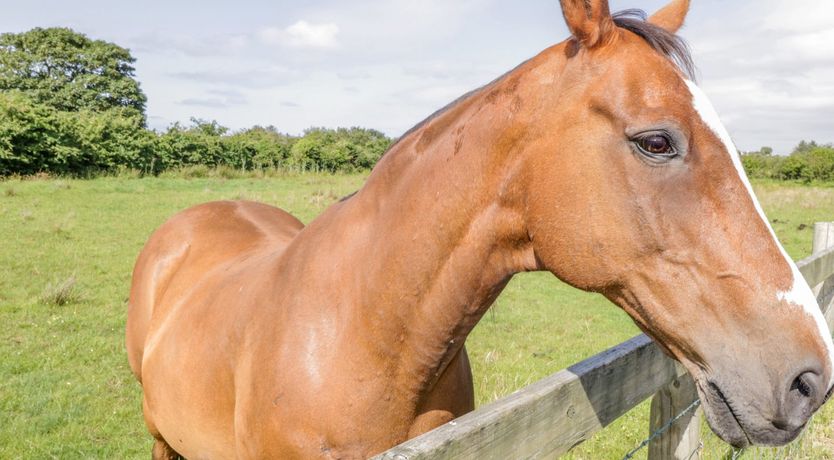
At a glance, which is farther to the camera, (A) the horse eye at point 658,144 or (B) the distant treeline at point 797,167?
(B) the distant treeline at point 797,167

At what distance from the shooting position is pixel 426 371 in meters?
1.99

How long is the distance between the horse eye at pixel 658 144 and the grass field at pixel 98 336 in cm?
137

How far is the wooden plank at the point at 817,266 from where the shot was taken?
375cm

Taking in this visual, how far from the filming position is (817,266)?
160 inches

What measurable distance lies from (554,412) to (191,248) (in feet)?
10.7

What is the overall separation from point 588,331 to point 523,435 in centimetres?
713

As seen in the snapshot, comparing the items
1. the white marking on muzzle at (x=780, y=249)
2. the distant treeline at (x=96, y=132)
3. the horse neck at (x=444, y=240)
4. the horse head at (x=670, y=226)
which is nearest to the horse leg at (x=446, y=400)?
the horse neck at (x=444, y=240)

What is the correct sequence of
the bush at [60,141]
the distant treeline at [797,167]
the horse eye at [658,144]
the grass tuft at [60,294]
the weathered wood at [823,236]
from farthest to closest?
1. the distant treeline at [797,167]
2. the bush at [60,141]
3. the grass tuft at [60,294]
4. the weathered wood at [823,236]
5. the horse eye at [658,144]

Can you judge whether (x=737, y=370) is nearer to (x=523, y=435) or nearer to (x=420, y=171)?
(x=523, y=435)

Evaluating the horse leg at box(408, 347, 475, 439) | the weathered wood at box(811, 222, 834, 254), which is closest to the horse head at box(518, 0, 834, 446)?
the horse leg at box(408, 347, 475, 439)

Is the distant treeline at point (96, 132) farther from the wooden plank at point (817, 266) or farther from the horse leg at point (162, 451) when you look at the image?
the wooden plank at point (817, 266)

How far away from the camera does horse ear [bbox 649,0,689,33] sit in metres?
2.16

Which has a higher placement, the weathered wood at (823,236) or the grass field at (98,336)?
the weathered wood at (823,236)

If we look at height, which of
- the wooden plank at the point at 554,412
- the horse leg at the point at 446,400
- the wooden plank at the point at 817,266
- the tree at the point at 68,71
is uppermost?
the tree at the point at 68,71
